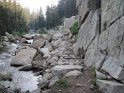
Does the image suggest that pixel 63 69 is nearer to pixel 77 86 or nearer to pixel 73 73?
pixel 73 73

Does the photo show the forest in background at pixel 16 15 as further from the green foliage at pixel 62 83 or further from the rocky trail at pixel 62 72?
the green foliage at pixel 62 83

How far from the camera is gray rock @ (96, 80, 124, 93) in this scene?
33.1 ft

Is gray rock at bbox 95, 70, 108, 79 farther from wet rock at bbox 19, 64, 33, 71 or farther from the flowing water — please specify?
wet rock at bbox 19, 64, 33, 71

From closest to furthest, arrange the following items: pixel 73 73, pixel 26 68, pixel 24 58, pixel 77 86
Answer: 1. pixel 77 86
2. pixel 73 73
3. pixel 26 68
4. pixel 24 58

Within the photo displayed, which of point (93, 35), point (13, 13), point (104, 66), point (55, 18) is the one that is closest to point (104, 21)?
point (93, 35)

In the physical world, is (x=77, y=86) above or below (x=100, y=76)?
below

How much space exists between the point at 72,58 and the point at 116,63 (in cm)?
708

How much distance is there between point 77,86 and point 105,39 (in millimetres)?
2799

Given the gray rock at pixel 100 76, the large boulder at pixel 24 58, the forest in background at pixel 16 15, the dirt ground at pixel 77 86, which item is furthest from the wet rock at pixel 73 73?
the forest in background at pixel 16 15

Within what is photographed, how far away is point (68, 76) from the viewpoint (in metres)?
13.3

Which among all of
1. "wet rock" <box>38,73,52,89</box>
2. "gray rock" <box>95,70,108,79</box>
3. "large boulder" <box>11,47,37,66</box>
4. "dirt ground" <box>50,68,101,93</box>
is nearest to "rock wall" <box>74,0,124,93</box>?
"gray rock" <box>95,70,108,79</box>

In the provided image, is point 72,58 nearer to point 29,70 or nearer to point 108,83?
point 29,70

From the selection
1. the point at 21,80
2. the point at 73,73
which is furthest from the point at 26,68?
the point at 73,73

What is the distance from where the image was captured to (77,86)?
12.0m
